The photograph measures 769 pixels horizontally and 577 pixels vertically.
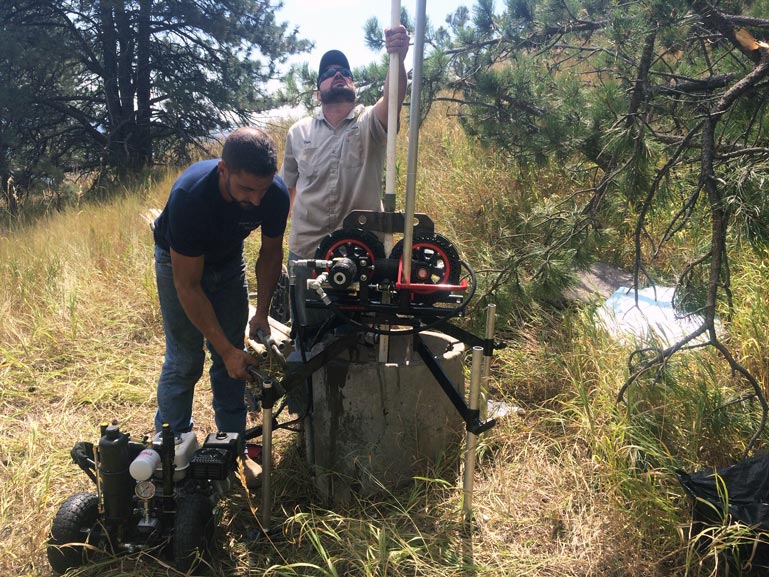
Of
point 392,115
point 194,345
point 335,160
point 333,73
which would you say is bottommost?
point 194,345

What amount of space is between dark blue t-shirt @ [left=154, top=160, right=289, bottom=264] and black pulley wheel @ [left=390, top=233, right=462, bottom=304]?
0.56 metres

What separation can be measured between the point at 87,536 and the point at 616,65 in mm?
3155

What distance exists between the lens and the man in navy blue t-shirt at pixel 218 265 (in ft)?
6.69

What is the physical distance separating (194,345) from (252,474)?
61cm

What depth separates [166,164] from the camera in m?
9.29

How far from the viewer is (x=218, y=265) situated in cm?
242

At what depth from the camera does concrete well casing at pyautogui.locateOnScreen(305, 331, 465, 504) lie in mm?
2375

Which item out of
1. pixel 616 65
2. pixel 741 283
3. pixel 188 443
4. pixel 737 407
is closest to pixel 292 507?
pixel 188 443

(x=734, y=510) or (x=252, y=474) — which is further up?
(x=734, y=510)

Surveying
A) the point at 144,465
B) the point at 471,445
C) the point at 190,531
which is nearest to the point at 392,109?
the point at 471,445

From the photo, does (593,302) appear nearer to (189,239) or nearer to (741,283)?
(741,283)

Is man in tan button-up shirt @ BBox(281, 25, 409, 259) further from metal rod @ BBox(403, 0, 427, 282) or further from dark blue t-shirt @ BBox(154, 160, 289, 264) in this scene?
metal rod @ BBox(403, 0, 427, 282)

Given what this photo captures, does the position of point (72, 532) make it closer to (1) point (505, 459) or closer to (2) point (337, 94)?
(1) point (505, 459)

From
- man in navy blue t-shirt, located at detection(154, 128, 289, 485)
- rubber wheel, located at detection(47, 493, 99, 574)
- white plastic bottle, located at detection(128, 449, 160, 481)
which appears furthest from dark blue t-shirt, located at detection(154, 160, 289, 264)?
rubber wheel, located at detection(47, 493, 99, 574)
